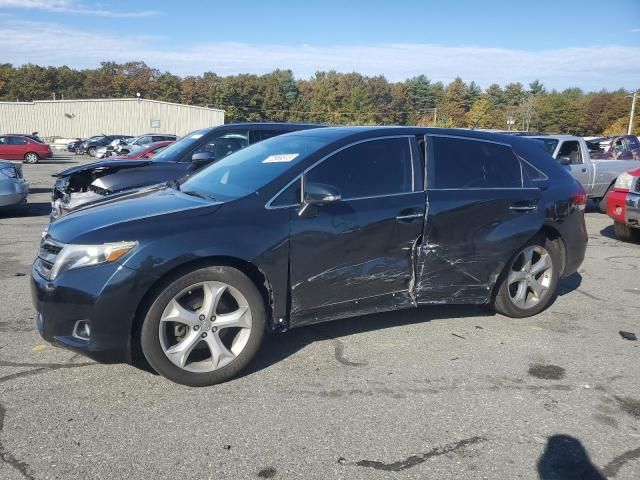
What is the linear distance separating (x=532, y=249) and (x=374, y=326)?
1.62 meters

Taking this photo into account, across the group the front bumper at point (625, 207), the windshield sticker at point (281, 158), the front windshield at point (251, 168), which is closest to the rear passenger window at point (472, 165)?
the front windshield at point (251, 168)

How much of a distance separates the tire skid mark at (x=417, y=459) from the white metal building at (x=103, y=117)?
59568 millimetres

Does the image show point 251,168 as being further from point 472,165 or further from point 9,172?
point 9,172

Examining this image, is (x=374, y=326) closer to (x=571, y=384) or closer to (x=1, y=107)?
(x=571, y=384)

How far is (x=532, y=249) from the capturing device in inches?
202

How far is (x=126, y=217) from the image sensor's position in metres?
3.64

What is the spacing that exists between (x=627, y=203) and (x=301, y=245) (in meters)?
6.88

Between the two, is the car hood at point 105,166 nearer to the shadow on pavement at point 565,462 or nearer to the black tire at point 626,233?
the shadow on pavement at point 565,462

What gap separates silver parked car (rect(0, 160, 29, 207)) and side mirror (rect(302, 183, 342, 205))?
8.88m

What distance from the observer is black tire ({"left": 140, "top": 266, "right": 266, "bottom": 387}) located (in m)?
3.47

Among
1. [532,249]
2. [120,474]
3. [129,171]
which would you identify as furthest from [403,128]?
[129,171]

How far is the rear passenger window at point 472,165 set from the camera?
4633 millimetres

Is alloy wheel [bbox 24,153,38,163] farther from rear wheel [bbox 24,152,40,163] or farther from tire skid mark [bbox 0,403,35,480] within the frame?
tire skid mark [bbox 0,403,35,480]

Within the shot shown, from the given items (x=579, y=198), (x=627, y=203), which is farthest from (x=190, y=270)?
(x=627, y=203)
